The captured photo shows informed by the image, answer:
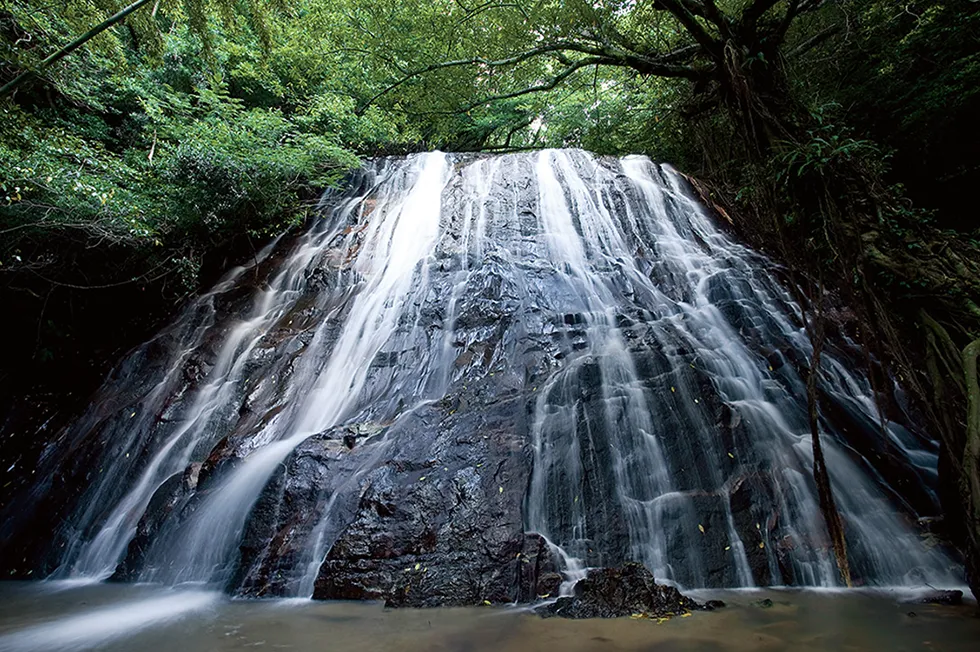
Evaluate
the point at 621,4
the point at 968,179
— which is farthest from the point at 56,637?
the point at 968,179

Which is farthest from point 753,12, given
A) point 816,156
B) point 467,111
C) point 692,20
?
point 467,111

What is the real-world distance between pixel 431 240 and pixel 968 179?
8805 mm

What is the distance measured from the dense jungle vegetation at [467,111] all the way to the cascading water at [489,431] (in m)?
0.64

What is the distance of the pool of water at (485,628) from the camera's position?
8.29 ft

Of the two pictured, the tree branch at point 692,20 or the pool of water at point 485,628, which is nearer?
the pool of water at point 485,628

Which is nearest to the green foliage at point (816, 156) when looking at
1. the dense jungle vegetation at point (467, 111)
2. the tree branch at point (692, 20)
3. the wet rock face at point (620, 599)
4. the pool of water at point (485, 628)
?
the dense jungle vegetation at point (467, 111)

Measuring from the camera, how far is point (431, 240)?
9.05m

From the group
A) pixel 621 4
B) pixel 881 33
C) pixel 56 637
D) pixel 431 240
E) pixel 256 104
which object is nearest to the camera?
pixel 56 637

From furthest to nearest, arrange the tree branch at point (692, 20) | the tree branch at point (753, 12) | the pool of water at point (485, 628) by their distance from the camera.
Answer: the tree branch at point (753, 12) → the tree branch at point (692, 20) → the pool of water at point (485, 628)

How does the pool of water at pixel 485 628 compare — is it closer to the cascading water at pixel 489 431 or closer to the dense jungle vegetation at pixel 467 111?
the cascading water at pixel 489 431

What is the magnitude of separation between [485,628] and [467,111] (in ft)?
26.1

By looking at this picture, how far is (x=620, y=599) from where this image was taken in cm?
301

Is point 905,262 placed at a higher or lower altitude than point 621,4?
A: lower

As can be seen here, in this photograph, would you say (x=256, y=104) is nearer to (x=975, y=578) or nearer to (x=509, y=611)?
(x=509, y=611)
